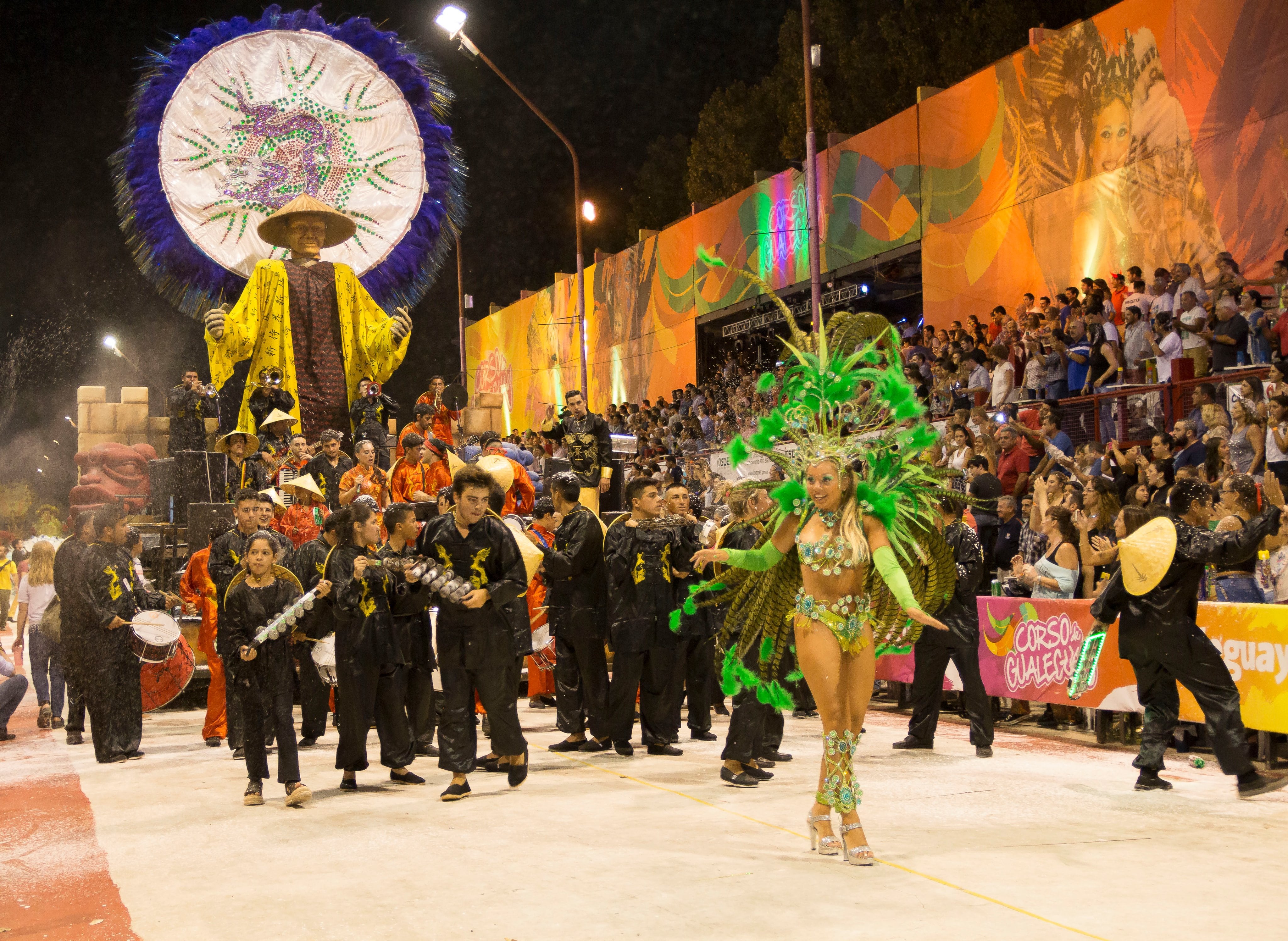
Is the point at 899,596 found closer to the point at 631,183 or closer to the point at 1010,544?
the point at 1010,544

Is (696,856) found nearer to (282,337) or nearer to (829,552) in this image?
(829,552)

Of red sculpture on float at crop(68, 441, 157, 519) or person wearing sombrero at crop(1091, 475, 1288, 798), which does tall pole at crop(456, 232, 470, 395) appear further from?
person wearing sombrero at crop(1091, 475, 1288, 798)

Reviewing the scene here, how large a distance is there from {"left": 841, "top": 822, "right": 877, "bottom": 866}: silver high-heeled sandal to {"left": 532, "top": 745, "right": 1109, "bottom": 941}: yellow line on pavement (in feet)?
0.24

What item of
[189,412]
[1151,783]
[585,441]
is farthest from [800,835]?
[189,412]

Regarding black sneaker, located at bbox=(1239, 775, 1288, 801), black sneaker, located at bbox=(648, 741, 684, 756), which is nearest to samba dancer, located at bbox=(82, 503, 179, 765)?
black sneaker, located at bbox=(648, 741, 684, 756)

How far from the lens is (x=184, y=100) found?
12633 mm

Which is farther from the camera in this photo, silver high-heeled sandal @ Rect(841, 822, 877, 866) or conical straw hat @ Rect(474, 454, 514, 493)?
conical straw hat @ Rect(474, 454, 514, 493)

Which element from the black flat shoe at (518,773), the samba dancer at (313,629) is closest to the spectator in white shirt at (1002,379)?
the samba dancer at (313,629)

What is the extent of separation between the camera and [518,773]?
7469 mm

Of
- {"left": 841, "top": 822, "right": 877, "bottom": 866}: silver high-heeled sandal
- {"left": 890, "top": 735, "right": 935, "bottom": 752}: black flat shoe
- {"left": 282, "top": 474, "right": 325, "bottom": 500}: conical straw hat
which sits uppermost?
{"left": 282, "top": 474, "right": 325, "bottom": 500}: conical straw hat

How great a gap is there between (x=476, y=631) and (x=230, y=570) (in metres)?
3.07

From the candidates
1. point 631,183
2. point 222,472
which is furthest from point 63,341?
point 631,183

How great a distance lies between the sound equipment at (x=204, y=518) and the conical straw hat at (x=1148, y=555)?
26.6 ft

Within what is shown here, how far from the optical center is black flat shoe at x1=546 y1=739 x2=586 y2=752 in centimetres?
891
